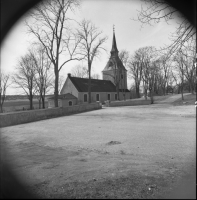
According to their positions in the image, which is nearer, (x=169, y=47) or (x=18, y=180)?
(x=18, y=180)

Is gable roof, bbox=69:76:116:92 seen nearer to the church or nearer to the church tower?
the church

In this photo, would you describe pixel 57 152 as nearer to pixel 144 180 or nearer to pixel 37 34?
pixel 144 180

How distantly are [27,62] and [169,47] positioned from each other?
115 feet

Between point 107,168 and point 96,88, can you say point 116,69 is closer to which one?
point 96,88

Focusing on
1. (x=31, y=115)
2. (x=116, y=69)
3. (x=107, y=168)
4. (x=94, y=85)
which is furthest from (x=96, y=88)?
(x=107, y=168)

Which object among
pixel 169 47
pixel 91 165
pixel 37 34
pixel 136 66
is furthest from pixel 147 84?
pixel 91 165

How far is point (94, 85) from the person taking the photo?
A: 4947 cm

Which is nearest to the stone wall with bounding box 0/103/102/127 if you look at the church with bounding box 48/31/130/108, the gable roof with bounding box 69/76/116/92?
the church with bounding box 48/31/130/108

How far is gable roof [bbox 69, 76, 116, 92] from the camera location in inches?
1781

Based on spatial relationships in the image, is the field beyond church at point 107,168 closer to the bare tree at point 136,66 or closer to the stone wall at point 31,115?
the stone wall at point 31,115

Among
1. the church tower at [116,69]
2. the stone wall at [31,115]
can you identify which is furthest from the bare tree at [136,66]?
the stone wall at [31,115]

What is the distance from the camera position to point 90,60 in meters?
27.9

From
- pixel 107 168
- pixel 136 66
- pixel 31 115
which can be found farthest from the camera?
pixel 136 66

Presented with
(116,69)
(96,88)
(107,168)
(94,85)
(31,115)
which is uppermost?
(116,69)
